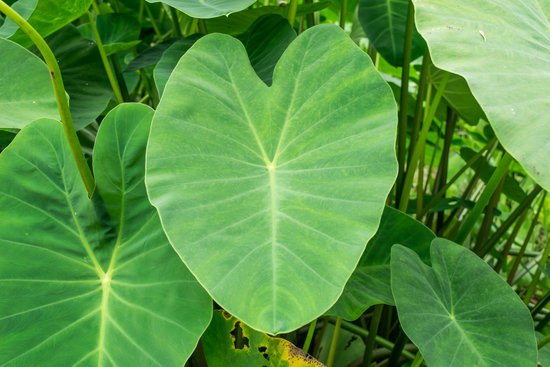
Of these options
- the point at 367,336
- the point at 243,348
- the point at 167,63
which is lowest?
the point at 367,336

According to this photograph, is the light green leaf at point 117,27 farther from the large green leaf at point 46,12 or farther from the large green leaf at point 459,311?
the large green leaf at point 459,311

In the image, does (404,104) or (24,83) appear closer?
(24,83)

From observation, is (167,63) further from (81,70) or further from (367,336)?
(367,336)

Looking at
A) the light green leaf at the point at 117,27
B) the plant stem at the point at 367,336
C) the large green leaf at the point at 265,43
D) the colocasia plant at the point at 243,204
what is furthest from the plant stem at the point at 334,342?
the light green leaf at the point at 117,27

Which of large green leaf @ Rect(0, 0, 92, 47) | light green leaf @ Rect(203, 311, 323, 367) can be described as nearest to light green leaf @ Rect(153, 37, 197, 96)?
large green leaf @ Rect(0, 0, 92, 47)

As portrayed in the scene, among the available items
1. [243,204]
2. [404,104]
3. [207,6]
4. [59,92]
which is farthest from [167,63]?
[404,104]

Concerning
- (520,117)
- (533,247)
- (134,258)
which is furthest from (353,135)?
(533,247)
